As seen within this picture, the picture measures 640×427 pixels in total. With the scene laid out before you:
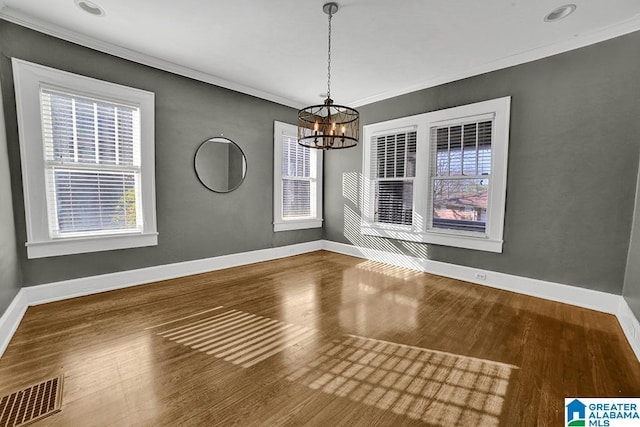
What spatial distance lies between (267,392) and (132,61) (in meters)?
3.98

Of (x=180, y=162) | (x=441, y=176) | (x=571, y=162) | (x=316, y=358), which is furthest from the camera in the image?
(x=441, y=176)

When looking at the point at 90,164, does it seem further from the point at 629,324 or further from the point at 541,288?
the point at 629,324

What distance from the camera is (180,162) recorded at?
385 cm

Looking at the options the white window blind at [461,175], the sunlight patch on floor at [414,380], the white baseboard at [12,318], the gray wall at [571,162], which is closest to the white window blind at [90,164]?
the white baseboard at [12,318]

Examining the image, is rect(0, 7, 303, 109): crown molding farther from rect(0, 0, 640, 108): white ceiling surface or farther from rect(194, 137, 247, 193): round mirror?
rect(194, 137, 247, 193): round mirror

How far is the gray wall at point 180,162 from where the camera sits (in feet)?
9.18

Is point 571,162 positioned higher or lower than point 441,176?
higher

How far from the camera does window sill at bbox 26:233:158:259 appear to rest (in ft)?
9.46

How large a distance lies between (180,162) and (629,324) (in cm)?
517

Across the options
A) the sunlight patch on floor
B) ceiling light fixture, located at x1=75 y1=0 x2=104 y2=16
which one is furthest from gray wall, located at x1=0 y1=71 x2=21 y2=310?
the sunlight patch on floor

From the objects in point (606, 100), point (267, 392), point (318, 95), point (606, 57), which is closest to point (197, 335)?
point (267, 392)

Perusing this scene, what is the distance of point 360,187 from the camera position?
5.16m

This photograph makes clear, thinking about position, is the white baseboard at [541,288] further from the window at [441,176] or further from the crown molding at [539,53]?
the crown molding at [539,53]

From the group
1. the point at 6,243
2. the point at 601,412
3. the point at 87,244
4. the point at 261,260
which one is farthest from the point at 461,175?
the point at 6,243
